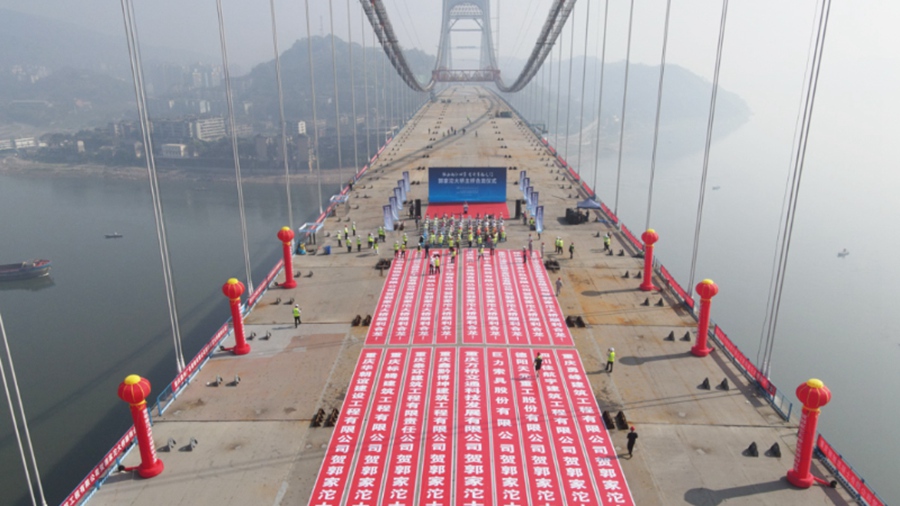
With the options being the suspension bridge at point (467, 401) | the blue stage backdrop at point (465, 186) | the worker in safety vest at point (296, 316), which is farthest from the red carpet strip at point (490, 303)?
the blue stage backdrop at point (465, 186)

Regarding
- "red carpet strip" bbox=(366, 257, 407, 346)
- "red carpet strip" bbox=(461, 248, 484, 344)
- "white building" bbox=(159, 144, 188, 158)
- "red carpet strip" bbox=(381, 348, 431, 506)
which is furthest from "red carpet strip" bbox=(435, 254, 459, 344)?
"white building" bbox=(159, 144, 188, 158)

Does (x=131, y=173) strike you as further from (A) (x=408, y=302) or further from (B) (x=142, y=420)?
(B) (x=142, y=420)

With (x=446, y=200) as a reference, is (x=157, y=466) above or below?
below

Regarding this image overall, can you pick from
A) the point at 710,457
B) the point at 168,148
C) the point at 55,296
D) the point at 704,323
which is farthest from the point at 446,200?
the point at 168,148

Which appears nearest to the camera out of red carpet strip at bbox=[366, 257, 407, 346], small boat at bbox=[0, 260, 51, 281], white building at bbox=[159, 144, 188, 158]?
red carpet strip at bbox=[366, 257, 407, 346]

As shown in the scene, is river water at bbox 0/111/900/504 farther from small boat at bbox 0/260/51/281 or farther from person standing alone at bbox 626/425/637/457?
person standing alone at bbox 626/425/637/457

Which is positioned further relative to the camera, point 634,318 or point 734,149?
point 734,149

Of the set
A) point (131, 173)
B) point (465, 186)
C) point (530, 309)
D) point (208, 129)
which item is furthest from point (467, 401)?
point (208, 129)

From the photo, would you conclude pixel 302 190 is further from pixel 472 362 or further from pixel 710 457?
pixel 710 457
